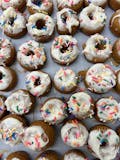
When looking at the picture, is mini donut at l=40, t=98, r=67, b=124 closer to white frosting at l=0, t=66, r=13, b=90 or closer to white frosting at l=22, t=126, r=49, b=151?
white frosting at l=22, t=126, r=49, b=151

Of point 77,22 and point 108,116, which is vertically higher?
point 77,22

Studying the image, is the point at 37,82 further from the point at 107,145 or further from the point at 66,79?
the point at 107,145

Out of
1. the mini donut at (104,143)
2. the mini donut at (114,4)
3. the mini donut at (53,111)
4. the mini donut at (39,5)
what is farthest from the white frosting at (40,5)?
the mini donut at (104,143)

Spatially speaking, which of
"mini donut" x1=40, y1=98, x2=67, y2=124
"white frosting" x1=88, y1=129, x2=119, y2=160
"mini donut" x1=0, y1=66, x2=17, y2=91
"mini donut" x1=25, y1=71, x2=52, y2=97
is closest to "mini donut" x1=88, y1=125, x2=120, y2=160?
"white frosting" x1=88, y1=129, x2=119, y2=160

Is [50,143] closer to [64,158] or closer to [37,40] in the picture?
[64,158]

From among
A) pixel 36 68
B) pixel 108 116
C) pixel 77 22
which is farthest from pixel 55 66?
pixel 108 116
